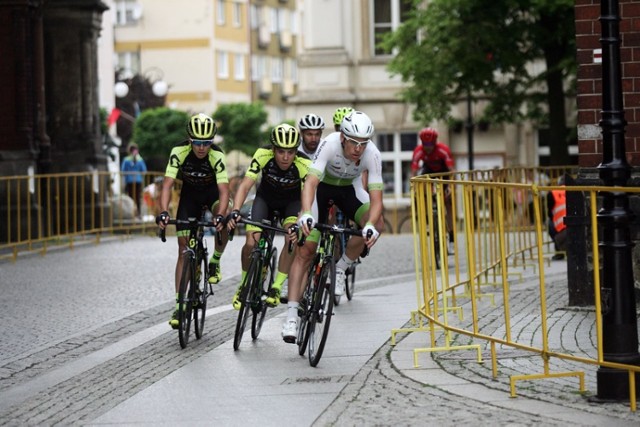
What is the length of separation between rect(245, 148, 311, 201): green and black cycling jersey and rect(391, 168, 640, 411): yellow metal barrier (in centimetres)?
105

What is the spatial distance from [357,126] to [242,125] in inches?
2607

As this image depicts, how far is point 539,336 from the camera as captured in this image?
11.4 m

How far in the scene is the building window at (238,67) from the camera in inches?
3848

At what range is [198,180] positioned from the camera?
44.8 ft

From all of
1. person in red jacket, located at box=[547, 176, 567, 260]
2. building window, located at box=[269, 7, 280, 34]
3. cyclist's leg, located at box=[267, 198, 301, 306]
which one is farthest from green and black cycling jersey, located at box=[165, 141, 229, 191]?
building window, located at box=[269, 7, 280, 34]

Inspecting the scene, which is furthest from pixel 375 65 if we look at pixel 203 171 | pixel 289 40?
pixel 289 40

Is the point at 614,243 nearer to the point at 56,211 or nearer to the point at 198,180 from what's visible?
the point at 198,180

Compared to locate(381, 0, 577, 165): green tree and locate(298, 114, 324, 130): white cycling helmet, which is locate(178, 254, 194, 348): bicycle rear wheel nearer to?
locate(298, 114, 324, 130): white cycling helmet

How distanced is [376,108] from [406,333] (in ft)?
118

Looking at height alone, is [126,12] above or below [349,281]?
above

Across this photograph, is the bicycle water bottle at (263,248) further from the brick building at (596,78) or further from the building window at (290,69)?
the building window at (290,69)

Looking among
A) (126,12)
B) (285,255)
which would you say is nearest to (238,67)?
A: (126,12)

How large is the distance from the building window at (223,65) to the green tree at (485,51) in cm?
6120

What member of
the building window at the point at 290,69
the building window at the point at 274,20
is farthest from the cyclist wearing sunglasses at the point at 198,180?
the building window at the point at 290,69
